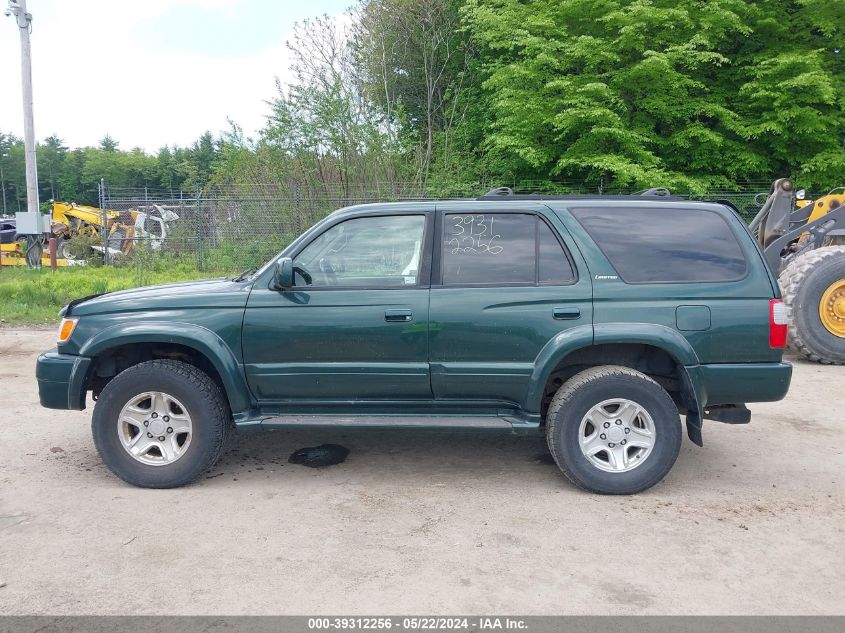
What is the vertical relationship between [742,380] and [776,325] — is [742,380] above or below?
below

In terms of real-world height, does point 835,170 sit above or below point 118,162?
below

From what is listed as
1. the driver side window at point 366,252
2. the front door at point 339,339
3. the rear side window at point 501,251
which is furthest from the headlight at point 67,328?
the rear side window at point 501,251

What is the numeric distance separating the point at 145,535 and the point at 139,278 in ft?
41.8

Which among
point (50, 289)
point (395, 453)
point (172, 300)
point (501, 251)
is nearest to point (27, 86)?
point (50, 289)

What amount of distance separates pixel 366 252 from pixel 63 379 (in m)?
2.17

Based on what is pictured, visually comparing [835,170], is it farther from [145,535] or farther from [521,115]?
[145,535]

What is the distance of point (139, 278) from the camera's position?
1563 centimetres

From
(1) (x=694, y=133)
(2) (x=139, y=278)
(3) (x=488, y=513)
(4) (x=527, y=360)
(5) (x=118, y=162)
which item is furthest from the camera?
(5) (x=118, y=162)

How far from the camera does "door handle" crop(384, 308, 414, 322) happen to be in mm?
4570

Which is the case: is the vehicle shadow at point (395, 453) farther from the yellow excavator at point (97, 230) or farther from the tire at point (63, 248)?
the tire at point (63, 248)

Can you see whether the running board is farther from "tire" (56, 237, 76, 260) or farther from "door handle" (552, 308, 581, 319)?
"tire" (56, 237, 76, 260)

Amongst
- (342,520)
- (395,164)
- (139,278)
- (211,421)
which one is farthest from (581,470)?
(395,164)

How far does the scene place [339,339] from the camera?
4.60 metres

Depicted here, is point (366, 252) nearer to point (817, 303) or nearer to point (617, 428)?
point (617, 428)
